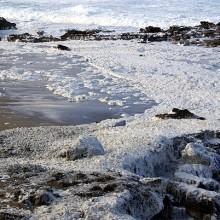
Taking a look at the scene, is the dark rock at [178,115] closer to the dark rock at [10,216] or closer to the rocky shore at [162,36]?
the dark rock at [10,216]

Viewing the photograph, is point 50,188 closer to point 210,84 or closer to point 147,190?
point 147,190

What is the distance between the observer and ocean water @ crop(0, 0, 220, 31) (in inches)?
1128

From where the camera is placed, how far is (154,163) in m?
5.21

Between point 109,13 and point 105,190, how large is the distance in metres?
29.2

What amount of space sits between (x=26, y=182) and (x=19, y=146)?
5.11 ft

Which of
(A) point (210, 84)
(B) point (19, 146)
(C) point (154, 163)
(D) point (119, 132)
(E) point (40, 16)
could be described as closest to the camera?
(C) point (154, 163)

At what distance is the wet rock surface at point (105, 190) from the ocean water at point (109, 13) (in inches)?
849

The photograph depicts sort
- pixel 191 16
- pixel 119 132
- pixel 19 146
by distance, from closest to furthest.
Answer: pixel 19 146, pixel 119 132, pixel 191 16

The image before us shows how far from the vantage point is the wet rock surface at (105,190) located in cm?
364

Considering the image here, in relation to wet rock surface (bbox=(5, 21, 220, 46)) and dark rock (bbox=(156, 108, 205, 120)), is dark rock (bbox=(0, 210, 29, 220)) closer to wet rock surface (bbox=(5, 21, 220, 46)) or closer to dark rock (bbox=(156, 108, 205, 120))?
dark rock (bbox=(156, 108, 205, 120))

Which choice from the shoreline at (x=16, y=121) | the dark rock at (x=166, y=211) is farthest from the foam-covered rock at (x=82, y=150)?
the shoreline at (x=16, y=121)

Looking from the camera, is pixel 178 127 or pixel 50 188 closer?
pixel 50 188

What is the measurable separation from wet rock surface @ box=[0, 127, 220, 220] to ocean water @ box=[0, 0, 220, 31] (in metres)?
21.6

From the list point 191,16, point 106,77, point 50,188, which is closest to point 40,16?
point 191,16
